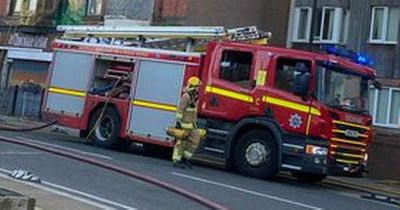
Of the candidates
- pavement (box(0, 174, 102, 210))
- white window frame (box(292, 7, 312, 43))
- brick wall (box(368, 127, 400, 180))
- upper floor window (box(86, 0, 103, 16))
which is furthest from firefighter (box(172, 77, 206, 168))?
upper floor window (box(86, 0, 103, 16))

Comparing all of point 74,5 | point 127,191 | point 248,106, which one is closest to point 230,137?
point 248,106

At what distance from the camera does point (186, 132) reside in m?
15.7

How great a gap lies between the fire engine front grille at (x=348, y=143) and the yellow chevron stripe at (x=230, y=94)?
6.01 feet

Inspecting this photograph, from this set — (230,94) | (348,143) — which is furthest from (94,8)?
(348,143)

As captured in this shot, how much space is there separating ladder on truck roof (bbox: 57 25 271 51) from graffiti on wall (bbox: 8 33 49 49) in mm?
12428

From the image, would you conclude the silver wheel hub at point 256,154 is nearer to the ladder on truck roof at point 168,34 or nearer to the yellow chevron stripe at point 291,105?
the yellow chevron stripe at point 291,105

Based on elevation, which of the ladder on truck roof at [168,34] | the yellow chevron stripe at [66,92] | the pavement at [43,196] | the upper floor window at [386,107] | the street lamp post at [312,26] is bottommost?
the pavement at [43,196]

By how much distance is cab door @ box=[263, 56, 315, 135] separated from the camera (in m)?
15.2

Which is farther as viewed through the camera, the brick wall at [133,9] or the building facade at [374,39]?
the brick wall at [133,9]

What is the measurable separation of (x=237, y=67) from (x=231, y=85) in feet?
1.33

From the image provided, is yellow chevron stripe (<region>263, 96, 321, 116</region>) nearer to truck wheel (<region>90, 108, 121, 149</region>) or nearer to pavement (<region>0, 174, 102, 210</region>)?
truck wheel (<region>90, 108, 121, 149</region>)

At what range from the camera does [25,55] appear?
3400 cm

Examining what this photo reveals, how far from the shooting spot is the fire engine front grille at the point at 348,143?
50.2 ft

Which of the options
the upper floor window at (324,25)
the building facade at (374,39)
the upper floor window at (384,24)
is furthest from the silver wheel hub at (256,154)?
the upper floor window at (324,25)
